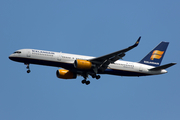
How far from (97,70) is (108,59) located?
2.76 metres

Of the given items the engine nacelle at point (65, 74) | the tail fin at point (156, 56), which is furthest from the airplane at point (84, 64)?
the tail fin at point (156, 56)

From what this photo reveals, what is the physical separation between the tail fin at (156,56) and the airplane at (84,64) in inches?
53.4

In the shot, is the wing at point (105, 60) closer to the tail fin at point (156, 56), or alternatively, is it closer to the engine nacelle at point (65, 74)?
the engine nacelle at point (65, 74)

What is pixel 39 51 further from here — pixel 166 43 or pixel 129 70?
pixel 166 43

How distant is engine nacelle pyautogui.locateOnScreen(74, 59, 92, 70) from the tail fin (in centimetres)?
1135

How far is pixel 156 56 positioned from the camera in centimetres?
4812

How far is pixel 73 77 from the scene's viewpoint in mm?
45844

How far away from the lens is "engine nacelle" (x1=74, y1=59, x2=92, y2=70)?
130 feet

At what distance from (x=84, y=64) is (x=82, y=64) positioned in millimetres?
312

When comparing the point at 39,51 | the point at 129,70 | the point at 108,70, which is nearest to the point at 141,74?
the point at 129,70

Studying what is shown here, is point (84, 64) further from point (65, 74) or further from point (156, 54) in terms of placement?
point (156, 54)

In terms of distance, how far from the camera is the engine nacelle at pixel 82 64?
130 feet

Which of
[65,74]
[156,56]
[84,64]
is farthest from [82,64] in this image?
→ [156,56]

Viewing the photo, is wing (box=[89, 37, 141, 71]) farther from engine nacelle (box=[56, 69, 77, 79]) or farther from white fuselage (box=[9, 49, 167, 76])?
engine nacelle (box=[56, 69, 77, 79])
